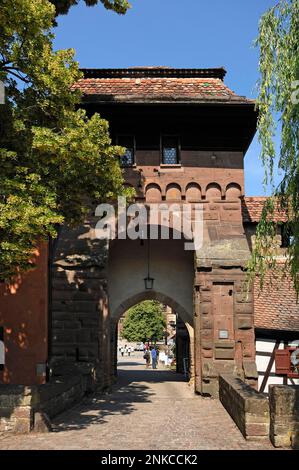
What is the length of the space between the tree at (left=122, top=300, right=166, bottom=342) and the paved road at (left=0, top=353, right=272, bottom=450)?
40922mm

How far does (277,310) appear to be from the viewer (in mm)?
15336

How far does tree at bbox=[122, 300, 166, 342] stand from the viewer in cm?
5506

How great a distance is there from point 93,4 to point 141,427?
27.3 ft

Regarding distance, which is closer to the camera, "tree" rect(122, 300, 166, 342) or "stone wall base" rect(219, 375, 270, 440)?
"stone wall base" rect(219, 375, 270, 440)

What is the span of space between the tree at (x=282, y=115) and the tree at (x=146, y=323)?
4735 cm

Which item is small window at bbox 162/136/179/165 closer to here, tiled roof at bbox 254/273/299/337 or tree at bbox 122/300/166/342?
tiled roof at bbox 254/273/299/337

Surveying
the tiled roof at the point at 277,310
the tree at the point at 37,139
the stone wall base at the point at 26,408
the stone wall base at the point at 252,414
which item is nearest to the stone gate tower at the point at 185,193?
the tiled roof at the point at 277,310

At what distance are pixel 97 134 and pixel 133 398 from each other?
7962 mm

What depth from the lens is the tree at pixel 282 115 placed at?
7414mm

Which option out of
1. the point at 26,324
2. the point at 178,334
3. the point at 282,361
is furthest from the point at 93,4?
the point at 178,334

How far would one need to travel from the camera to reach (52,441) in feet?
24.8

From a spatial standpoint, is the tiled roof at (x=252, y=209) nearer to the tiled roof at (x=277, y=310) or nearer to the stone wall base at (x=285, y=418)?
the tiled roof at (x=277, y=310)

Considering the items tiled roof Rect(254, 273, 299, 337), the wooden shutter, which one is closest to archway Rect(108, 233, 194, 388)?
tiled roof Rect(254, 273, 299, 337)
